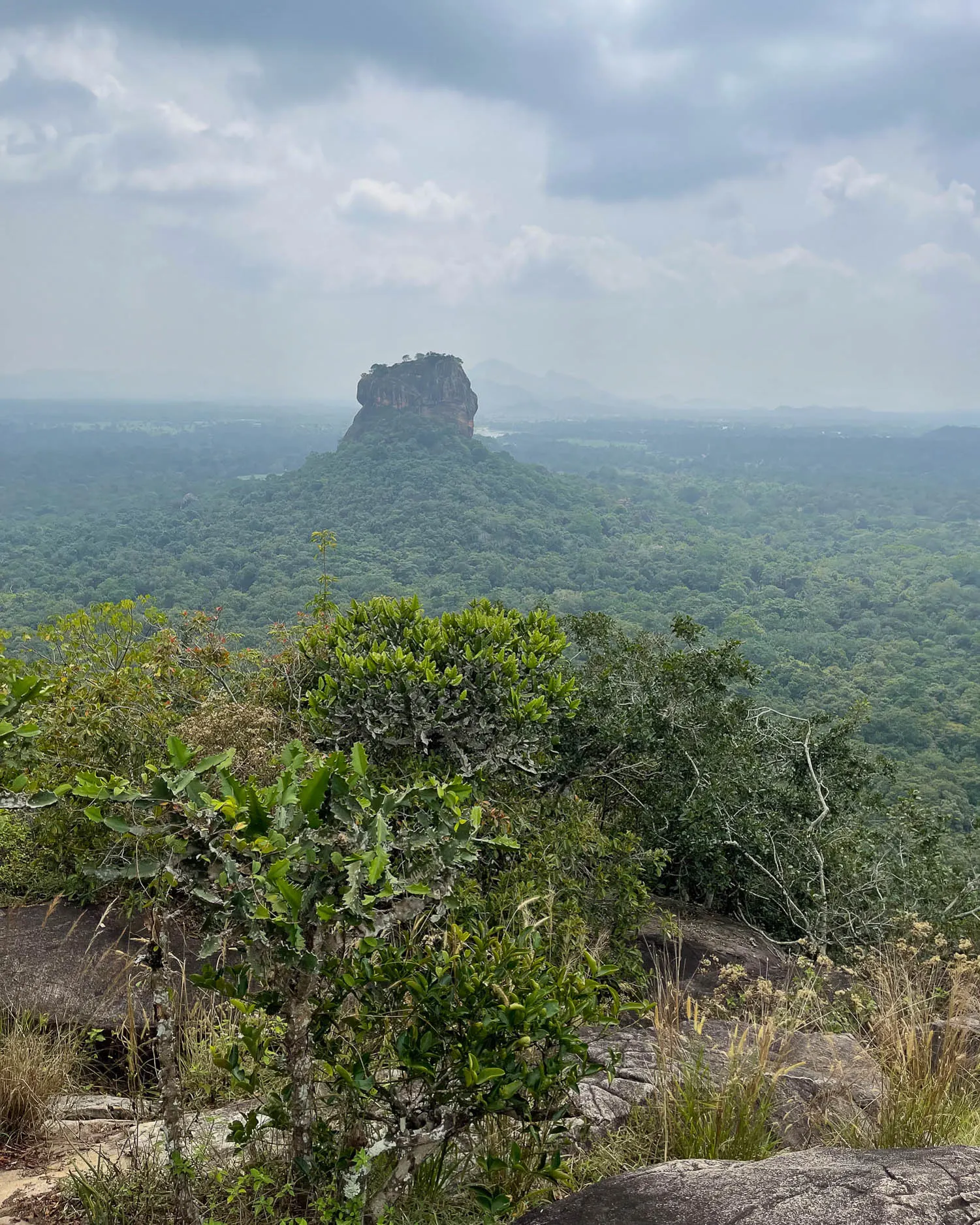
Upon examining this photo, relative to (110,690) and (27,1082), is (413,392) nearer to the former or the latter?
(110,690)

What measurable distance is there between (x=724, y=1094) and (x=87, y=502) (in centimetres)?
13888

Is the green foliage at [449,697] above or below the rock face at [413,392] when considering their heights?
below

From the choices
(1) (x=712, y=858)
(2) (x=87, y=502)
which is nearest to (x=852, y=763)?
(1) (x=712, y=858)

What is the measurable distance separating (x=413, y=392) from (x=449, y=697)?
4885 inches

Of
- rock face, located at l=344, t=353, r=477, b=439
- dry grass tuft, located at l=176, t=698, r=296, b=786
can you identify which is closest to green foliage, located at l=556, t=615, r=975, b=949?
dry grass tuft, located at l=176, t=698, r=296, b=786

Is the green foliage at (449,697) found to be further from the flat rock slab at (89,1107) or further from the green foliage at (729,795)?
the flat rock slab at (89,1107)

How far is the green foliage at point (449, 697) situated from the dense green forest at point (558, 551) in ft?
86.1

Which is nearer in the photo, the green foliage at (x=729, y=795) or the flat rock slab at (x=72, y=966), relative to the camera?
the flat rock slab at (x=72, y=966)

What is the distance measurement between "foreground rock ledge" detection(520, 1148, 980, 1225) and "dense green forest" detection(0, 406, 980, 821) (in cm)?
2838

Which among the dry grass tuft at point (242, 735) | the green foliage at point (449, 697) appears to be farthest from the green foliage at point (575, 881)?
the dry grass tuft at point (242, 735)

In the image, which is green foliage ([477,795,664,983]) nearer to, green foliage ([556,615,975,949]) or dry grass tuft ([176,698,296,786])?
green foliage ([556,615,975,949])

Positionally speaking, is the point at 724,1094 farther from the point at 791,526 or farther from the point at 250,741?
the point at 791,526

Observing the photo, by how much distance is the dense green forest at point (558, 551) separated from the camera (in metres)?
55.0

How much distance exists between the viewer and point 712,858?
21.6 feet
